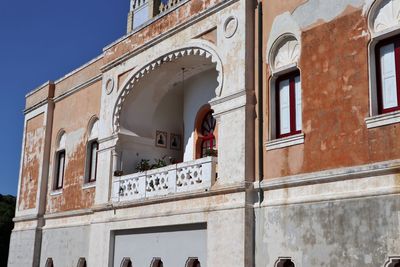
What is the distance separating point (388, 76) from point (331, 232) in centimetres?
259

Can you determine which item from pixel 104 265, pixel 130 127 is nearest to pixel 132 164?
pixel 130 127

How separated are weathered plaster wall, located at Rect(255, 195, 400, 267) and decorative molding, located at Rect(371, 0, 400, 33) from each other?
2.65m

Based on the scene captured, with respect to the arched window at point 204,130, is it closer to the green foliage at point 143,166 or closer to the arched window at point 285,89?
the green foliage at point 143,166

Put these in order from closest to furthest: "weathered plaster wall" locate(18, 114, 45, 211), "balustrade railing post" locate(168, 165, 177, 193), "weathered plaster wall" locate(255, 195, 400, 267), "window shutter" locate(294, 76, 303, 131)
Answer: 1. "weathered plaster wall" locate(255, 195, 400, 267)
2. "window shutter" locate(294, 76, 303, 131)
3. "balustrade railing post" locate(168, 165, 177, 193)
4. "weathered plaster wall" locate(18, 114, 45, 211)

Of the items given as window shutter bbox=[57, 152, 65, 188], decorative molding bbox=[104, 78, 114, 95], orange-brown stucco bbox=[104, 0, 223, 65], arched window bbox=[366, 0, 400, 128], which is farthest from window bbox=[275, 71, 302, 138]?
window shutter bbox=[57, 152, 65, 188]

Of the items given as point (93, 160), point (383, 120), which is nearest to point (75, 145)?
point (93, 160)

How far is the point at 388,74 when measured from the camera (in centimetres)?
903

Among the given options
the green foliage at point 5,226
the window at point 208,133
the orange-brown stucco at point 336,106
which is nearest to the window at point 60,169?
the window at point 208,133

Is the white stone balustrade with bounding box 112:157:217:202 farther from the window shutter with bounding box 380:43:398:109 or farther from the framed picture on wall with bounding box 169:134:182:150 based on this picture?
the window shutter with bounding box 380:43:398:109

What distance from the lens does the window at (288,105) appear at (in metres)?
10.5

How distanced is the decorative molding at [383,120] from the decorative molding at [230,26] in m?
3.91

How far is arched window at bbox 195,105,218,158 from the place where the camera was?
50.0ft

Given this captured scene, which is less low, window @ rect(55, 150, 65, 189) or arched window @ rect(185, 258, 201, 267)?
window @ rect(55, 150, 65, 189)

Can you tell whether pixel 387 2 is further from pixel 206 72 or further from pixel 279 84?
pixel 206 72
